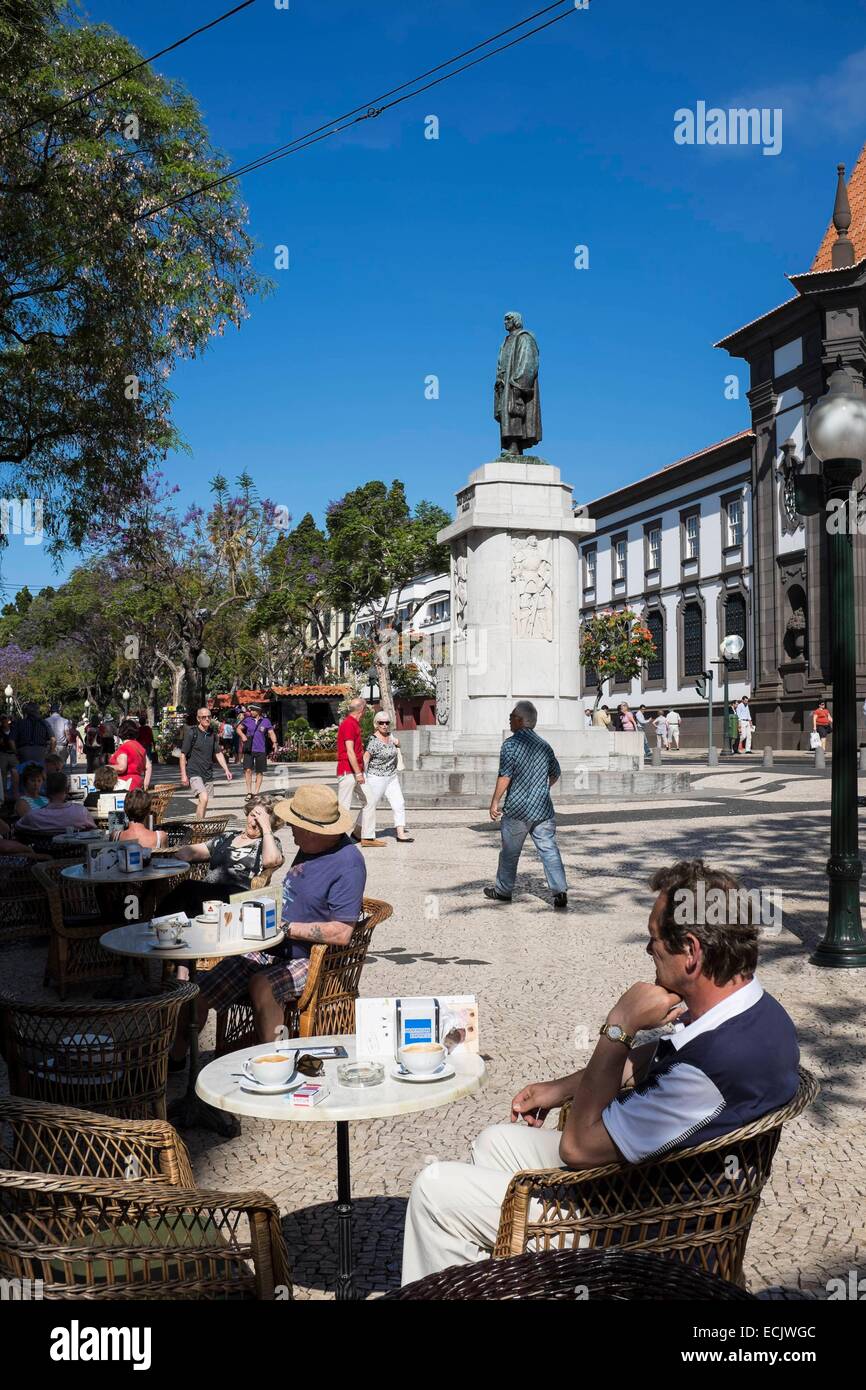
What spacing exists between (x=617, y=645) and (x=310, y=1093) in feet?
156

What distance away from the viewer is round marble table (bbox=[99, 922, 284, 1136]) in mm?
4860

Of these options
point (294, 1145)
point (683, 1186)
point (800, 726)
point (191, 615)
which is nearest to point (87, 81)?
point (294, 1145)

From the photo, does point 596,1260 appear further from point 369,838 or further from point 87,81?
point 87,81

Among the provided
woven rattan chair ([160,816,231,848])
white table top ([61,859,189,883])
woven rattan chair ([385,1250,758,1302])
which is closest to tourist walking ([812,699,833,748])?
woven rattan chair ([160,816,231,848])

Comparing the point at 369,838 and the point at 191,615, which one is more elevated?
the point at 191,615

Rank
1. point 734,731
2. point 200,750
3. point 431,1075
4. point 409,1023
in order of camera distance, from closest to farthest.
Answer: point 431,1075 < point 409,1023 < point 200,750 < point 734,731

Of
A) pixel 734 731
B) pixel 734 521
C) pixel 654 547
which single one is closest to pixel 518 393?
pixel 734 731

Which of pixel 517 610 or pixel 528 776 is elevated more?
pixel 517 610

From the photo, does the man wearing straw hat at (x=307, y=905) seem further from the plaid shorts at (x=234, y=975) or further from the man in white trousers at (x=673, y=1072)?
the man in white trousers at (x=673, y=1072)

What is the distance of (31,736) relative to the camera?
17.9 metres

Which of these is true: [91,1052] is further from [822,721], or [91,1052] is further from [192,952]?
[822,721]

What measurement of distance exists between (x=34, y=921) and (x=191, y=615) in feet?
96.1

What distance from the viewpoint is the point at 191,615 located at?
35906 millimetres
